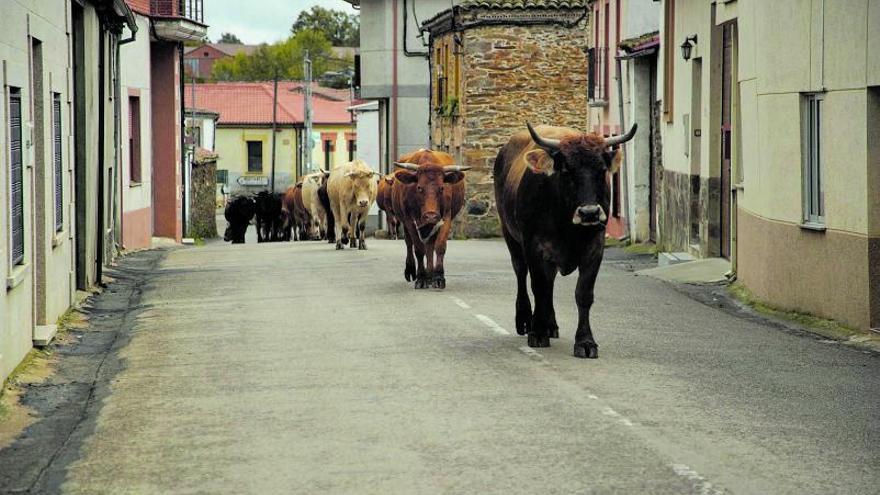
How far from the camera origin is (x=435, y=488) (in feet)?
26.2

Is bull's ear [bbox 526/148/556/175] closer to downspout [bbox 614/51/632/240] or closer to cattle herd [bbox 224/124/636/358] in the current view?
cattle herd [bbox 224/124/636/358]

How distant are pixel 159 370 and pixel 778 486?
5.96 m

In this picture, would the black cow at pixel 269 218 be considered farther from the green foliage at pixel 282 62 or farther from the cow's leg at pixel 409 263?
the green foliage at pixel 282 62

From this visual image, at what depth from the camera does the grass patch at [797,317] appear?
15.4 metres

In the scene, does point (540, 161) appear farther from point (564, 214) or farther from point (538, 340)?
point (538, 340)

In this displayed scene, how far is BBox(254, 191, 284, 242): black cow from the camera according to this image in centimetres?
4909

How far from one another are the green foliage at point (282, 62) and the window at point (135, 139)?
10665cm

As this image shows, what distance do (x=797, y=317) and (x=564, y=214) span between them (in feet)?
15.6

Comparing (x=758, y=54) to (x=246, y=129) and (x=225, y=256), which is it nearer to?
(x=225, y=256)

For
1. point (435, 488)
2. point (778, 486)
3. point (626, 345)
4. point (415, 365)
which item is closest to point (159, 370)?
point (415, 365)

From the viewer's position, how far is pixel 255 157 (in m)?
101

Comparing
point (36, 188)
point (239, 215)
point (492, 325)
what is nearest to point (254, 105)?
point (239, 215)

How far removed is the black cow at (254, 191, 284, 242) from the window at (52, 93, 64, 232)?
31437mm

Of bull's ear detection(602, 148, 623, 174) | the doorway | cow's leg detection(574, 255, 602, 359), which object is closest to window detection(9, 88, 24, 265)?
cow's leg detection(574, 255, 602, 359)
